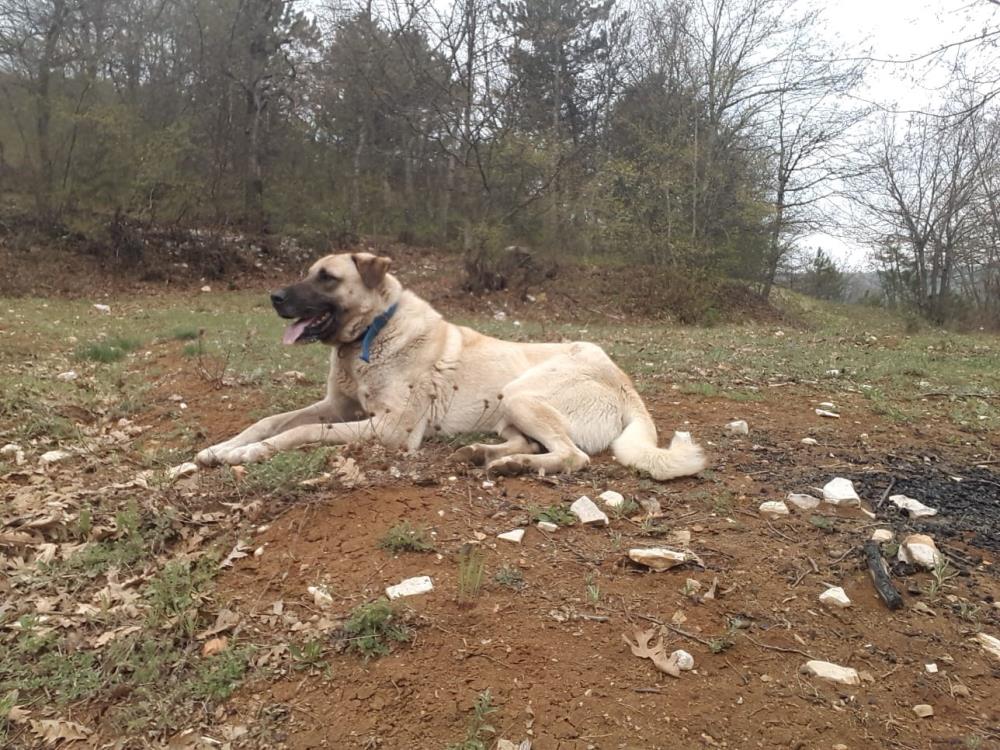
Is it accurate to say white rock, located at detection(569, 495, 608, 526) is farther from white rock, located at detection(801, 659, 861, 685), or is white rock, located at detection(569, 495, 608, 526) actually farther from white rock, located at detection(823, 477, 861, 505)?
white rock, located at detection(823, 477, 861, 505)

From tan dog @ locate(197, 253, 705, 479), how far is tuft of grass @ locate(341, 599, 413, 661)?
1.71m

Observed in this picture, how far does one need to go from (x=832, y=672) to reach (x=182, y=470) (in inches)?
134

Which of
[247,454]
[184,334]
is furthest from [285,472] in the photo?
[184,334]

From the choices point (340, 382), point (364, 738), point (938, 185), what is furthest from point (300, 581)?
point (938, 185)

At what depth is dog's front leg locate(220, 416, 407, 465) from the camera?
12.3 feet

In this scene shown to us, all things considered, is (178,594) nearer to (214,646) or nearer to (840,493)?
(214,646)

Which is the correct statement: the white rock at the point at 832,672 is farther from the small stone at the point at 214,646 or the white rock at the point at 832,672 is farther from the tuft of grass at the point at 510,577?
the small stone at the point at 214,646

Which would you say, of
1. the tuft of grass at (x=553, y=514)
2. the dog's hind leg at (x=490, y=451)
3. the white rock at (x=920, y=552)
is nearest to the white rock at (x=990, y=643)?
the white rock at (x=920, y=552)

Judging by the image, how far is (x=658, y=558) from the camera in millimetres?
2654

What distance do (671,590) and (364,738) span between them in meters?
1.34

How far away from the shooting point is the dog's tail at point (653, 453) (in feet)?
12.0

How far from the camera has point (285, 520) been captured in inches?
115

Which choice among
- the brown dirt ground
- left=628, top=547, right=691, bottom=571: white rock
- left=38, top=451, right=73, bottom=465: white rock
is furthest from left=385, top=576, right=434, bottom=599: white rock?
left=38, top=451, right=73, bottom=465: white rock

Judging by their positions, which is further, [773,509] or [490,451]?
[490,451]
